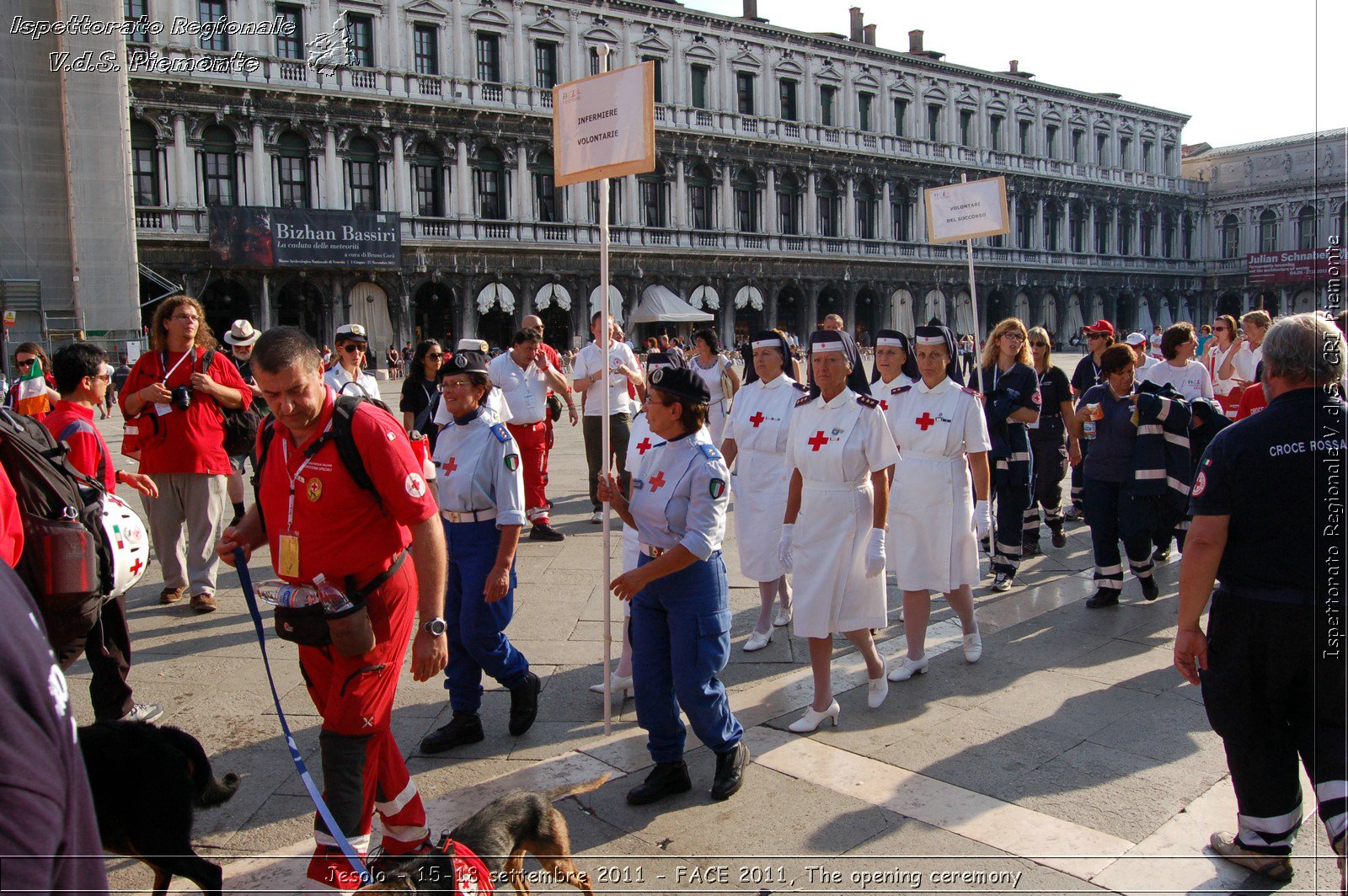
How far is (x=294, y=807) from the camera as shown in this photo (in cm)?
376

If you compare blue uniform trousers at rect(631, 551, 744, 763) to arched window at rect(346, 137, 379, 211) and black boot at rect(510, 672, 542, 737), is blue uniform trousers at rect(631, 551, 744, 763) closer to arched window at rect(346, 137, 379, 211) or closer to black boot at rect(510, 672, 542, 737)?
black boot at rect(510, 672, 542, 737)

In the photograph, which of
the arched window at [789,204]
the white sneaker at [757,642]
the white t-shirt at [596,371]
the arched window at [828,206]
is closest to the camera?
the white sneaker at [757,642]

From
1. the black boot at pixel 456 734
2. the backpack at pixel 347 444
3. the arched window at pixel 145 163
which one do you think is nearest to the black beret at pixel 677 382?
the backpack at pixel 347 444

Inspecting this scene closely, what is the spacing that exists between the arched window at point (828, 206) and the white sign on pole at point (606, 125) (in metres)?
38.5

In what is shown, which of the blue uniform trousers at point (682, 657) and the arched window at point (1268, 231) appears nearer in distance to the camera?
the blue uniform trousers at point (682, 657)

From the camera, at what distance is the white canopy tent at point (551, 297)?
1361 inches

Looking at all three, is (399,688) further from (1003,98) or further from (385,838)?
(1003,98)

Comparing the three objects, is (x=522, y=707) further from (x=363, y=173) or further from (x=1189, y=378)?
(x=363, y=173)

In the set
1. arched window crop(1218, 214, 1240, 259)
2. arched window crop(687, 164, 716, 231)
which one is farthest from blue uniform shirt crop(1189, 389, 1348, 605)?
arched window crop(1218, 214, 1240, 259)

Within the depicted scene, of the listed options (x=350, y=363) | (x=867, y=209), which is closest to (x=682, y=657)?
(x=350, y=363)

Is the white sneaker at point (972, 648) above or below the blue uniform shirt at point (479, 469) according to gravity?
below

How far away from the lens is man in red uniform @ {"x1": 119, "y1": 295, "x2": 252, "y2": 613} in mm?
6055

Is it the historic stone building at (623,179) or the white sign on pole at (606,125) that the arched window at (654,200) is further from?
the white sign on pole at (606,125)

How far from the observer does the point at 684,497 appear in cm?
376
